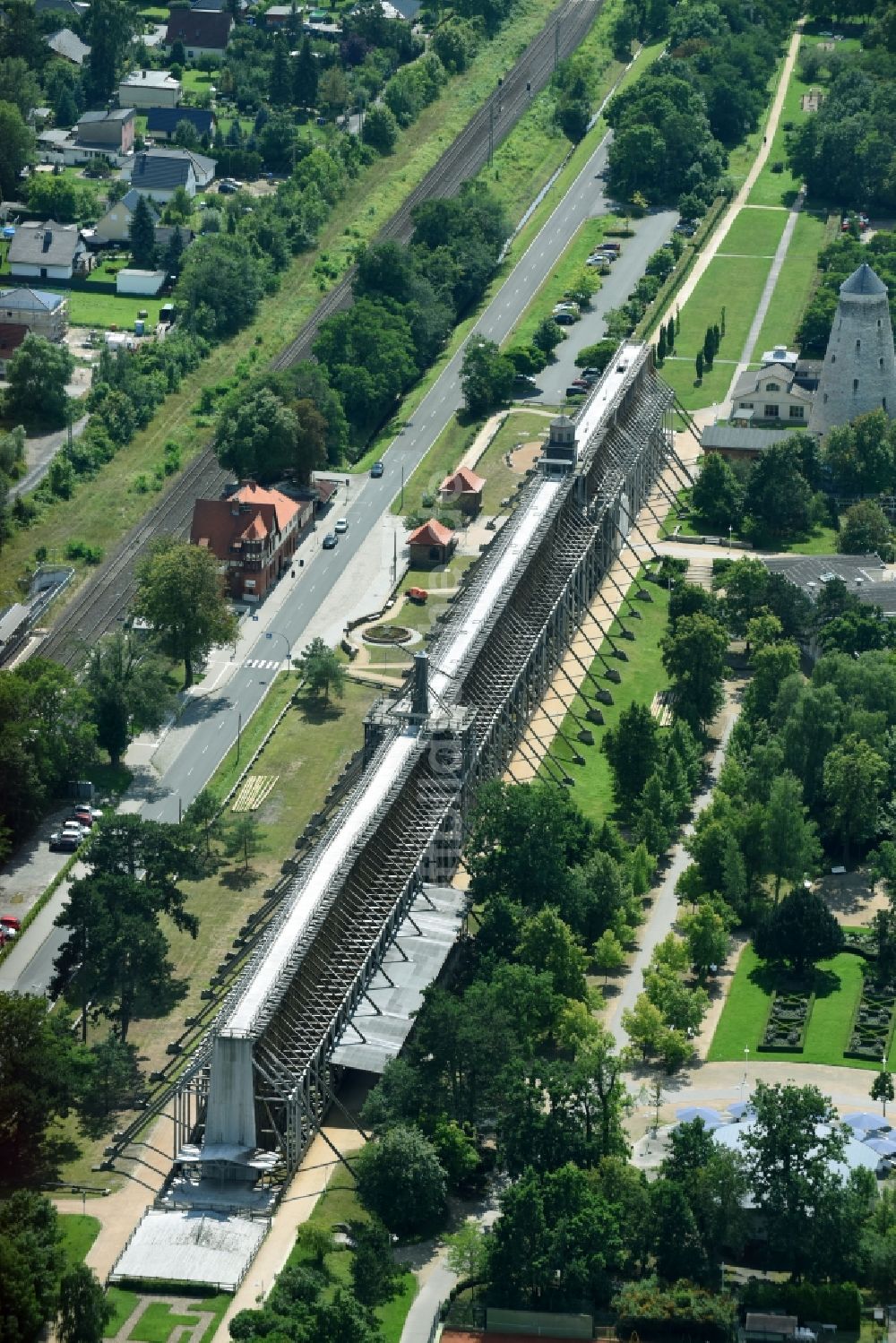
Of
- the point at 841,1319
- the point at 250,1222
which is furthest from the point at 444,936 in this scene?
the point at 841,1319

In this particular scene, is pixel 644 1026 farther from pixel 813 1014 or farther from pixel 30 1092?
pixel 30 1092

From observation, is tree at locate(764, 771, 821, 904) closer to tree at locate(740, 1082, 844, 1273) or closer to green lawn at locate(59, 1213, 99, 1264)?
tree at locate(740, 1082, 844, 1273)

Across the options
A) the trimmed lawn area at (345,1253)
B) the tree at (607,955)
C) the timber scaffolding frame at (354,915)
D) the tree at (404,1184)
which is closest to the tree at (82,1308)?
the trimmed lawn area at (345,1253)

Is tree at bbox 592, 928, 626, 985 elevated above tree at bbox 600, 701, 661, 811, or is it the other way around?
tree at bbox 600, 701, 661, 811

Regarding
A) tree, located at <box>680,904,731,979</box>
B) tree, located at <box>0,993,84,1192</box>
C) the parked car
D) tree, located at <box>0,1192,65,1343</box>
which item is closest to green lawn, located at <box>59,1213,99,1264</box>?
tree, located at <box>0,1192,65,1343</box>

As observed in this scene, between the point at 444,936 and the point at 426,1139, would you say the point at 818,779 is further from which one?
the point at 426,1139

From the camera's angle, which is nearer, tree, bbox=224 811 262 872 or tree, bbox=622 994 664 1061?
tree, bbox=622 994 664 1061
